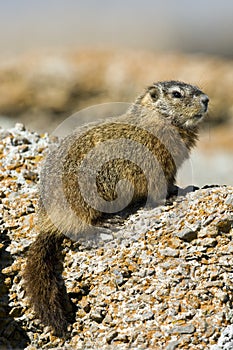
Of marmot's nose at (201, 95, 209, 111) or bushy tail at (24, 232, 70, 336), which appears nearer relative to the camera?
bushy tail at (24, 232, 70, 336)

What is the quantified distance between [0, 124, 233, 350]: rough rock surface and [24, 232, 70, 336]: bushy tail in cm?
7

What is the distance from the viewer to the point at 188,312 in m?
4.41

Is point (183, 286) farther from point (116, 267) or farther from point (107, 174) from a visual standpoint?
point (107, 174)

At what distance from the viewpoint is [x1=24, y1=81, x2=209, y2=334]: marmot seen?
16.3ft

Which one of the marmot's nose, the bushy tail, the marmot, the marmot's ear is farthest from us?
the marmot's ear

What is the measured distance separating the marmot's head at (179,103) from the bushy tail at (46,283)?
1.48 meters

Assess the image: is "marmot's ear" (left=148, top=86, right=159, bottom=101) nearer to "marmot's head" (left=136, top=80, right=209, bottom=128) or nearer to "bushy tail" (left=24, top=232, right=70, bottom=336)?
"marmot's head" (left=136, top=80, right=209, bottom=128)

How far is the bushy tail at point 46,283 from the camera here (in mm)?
4754

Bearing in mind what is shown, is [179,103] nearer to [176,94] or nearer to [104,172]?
[176,94]

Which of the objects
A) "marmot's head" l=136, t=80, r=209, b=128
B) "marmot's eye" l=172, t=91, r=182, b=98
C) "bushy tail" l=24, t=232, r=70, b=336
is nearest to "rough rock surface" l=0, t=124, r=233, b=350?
"bushy tail" l=24, t=232, r=70, b=336

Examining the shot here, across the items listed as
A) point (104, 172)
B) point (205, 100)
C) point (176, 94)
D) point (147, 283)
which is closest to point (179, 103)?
point (176, 94)

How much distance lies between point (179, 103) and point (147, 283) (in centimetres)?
184

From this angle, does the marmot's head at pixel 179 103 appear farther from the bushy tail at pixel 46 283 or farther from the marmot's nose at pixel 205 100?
the bushy tail at pixel 46 283

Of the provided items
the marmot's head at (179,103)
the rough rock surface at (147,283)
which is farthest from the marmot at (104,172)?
the rough rock surface at (147,283)
